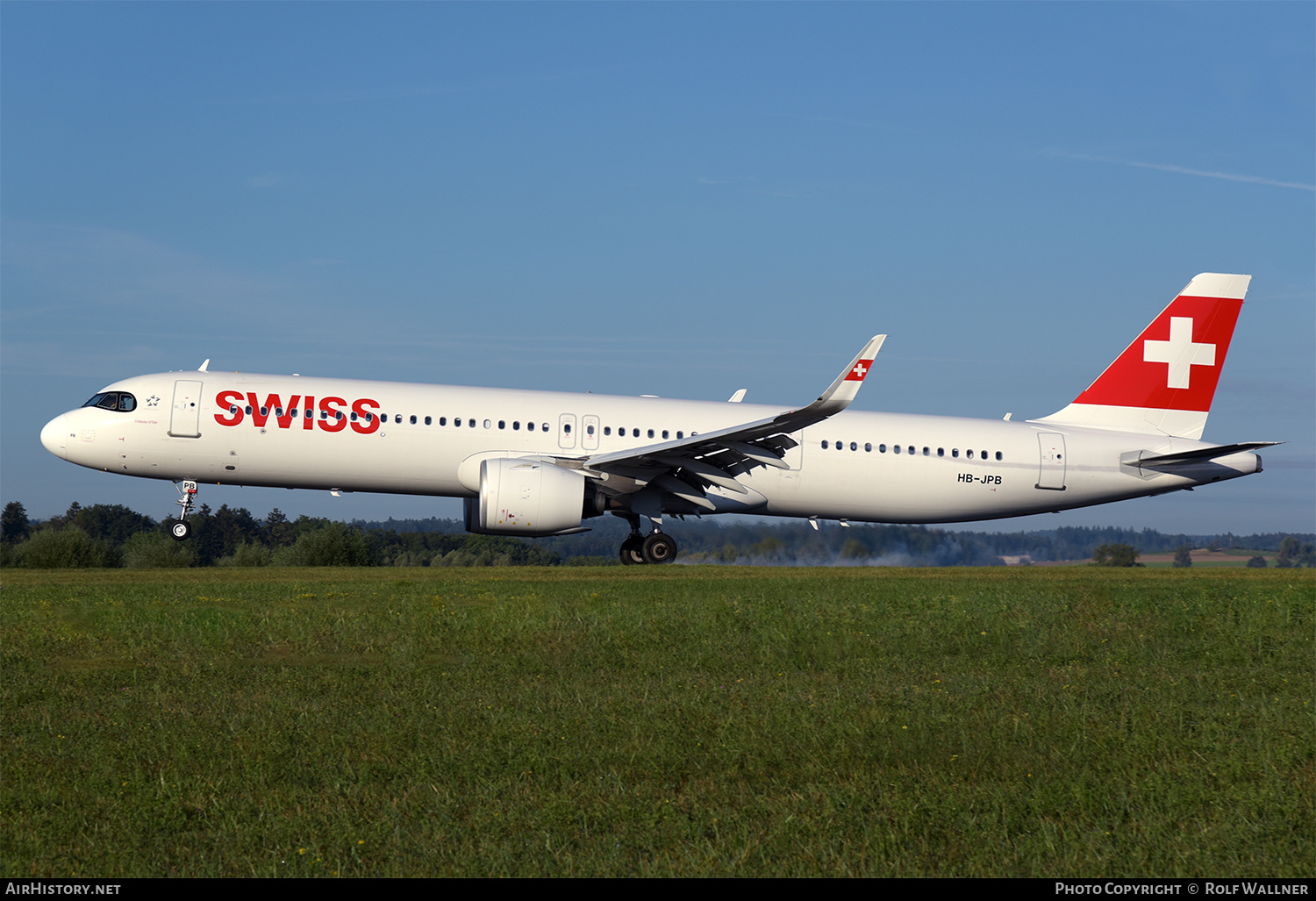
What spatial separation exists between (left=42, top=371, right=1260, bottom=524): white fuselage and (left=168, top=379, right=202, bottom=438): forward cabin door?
4cm

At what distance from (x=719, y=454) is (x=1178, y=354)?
13170 mm

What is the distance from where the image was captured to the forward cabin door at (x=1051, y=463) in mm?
26094

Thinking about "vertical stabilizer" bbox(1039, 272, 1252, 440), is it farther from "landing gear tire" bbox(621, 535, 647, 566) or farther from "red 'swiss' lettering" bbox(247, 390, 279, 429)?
"red 'swiss' lettering" bbox(247, 390, 279, 429)

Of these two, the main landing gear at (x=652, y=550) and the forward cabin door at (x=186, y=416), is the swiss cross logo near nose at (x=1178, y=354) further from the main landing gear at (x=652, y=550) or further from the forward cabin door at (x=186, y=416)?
the forward cabin door at (x=186, y=416)

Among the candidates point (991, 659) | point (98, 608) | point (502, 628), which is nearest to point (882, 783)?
point (991, 659)

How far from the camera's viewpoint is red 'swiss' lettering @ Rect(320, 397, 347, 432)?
2241 centimetres

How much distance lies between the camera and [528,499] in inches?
850

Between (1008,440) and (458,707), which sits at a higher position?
(1008,440)

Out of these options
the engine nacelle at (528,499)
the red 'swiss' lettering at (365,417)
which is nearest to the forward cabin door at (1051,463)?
the engine nacelle at (528,499)

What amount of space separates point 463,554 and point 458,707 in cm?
2424

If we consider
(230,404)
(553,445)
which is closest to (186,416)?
(230,404)

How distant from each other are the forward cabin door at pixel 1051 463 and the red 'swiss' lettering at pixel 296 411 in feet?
51.1

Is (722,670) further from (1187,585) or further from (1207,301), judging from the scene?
(1207,301)

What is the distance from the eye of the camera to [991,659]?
36.6ft
